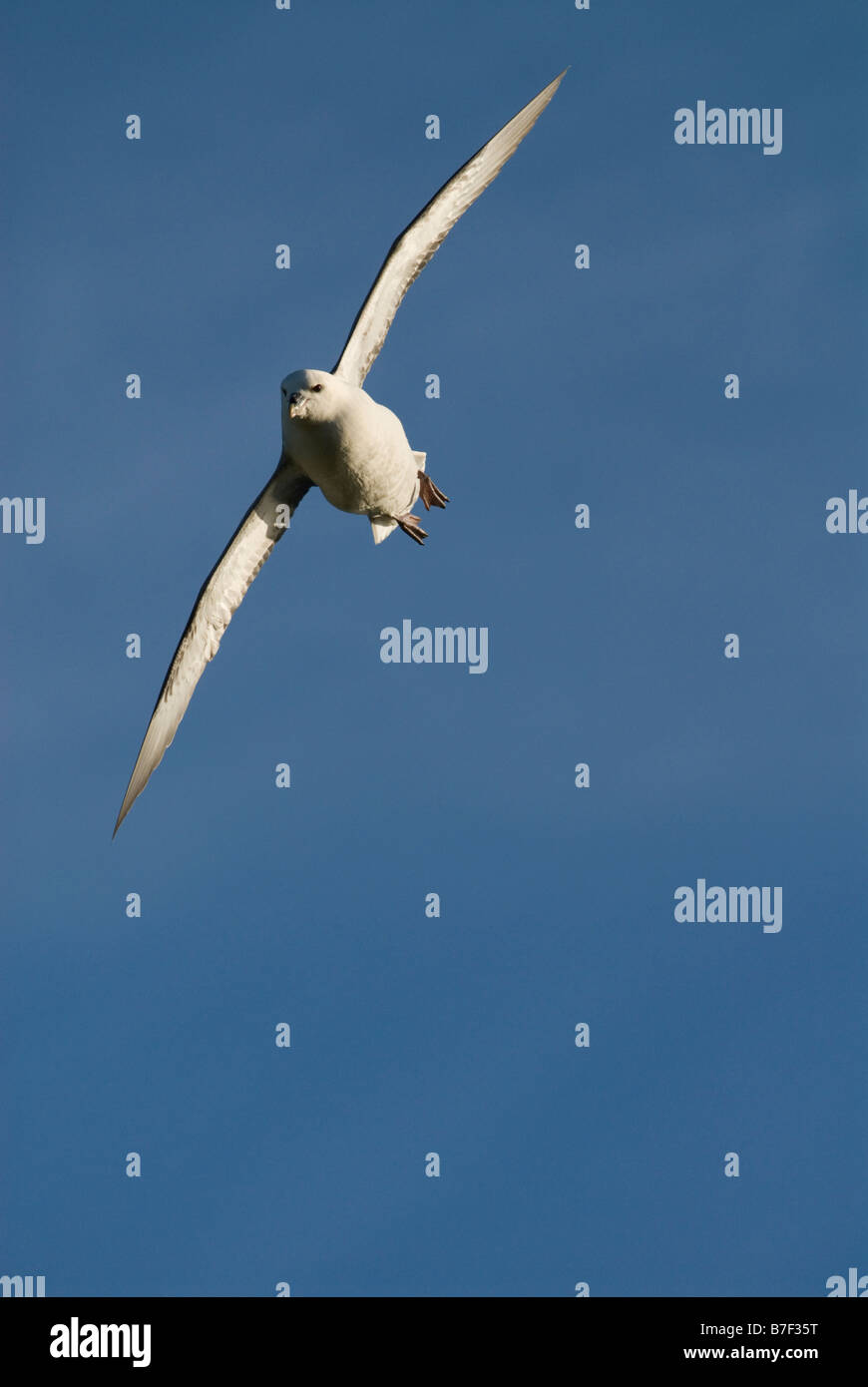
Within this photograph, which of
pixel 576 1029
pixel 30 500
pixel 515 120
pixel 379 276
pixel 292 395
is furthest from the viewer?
pixel 576 1029

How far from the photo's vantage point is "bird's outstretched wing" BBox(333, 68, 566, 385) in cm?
1769

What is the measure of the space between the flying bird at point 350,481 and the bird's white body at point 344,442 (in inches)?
0.7

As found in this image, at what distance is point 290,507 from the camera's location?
1794cm

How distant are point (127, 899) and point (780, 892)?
8775 millimetres

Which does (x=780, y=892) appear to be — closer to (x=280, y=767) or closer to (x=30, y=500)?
(x=280, y=767)

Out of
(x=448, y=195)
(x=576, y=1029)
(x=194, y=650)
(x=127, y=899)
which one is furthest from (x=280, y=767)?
(x=448, y=195)

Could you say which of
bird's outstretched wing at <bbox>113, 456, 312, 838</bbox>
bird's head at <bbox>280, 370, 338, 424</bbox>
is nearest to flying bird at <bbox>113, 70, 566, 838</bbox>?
bird's outstretched wing at <bbox>113, 456, 312, 838</bbox>

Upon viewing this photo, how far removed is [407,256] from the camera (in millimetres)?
18062

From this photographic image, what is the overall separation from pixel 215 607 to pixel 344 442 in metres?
2.51

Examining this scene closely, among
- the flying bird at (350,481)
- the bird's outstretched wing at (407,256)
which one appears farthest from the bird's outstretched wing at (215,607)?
the bird's outstretched wing at (407,256)

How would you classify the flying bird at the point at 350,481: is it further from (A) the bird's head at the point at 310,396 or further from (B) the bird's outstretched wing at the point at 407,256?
(A) the bird's head at the point at 310,396

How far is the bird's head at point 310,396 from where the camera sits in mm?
16250

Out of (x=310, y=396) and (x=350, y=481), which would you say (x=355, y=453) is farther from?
(x=310, y=396)

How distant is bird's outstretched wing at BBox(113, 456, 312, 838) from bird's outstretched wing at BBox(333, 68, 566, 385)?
1333 millimetres
